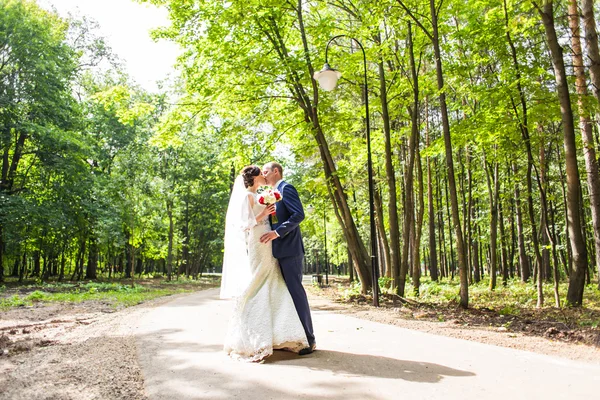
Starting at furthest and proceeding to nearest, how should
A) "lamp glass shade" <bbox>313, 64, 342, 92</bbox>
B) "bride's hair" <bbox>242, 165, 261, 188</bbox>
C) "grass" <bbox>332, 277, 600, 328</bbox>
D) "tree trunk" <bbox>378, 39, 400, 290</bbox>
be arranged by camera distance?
"tree trunk" <bbox>378, 39, 400, 290</bbox> < "lamp glass shade" <bbox>313, 64, 342, 92</bbox> < "grass" <bbox>332, 277, 600, 328</bbox> < "bride's hair" <bbox>242, 165, 261, 188</bbox>

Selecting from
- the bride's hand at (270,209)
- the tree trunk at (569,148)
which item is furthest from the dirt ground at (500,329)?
the bride's hand at (270,209)

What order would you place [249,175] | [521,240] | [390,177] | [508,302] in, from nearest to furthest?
[249,175] → [390,177] → [508,302] → [521,240]

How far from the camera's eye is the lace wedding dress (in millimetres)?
4781

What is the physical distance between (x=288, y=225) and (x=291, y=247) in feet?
1.01

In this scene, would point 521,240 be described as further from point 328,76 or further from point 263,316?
point 263,316

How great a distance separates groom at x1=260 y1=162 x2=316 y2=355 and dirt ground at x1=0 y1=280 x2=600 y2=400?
6.17 ft

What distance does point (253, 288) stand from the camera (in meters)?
5.06

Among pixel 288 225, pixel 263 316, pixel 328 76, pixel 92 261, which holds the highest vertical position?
pixel 328 76

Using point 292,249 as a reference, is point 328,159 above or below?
above

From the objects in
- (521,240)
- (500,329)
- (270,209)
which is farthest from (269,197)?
(521,240)

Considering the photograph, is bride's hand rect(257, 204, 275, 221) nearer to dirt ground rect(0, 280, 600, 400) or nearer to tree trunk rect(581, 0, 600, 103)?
dirt ground rect(0, 280, 600, 400)

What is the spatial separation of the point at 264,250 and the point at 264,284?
0.40 meters

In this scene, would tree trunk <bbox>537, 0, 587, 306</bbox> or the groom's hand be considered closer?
the groom's hand

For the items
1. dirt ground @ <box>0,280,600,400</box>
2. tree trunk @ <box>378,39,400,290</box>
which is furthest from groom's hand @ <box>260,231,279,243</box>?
tree trunk @ <box>378,39,400,290</box>
